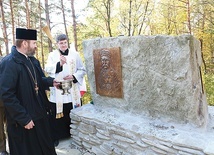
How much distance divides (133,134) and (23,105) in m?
1.38

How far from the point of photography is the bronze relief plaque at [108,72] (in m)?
3.06

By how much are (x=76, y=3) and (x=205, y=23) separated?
24.3ft

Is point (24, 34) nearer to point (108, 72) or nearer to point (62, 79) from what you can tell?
point (62, 79)

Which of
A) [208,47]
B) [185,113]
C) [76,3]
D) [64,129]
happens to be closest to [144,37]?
[185,113]

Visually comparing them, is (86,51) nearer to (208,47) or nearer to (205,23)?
(205,23)

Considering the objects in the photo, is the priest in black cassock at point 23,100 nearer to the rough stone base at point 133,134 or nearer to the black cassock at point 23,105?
the black cassock at point 23,105

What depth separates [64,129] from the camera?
391cm

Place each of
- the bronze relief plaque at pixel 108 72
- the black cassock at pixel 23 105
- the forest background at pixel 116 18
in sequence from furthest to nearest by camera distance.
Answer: the forest background at pixel 116 18 < the bronze relief plaque at pixel 108 72 < the black cassock at pixel 23 105

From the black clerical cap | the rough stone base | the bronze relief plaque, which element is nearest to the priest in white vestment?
the rough stone base

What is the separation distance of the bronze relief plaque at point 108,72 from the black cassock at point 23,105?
3.10 ft

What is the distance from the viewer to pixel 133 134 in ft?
8.81

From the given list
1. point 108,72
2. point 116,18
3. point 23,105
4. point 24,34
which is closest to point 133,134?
point 108,72

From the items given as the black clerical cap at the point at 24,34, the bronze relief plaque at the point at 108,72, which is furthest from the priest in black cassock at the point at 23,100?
the bronze relief plaque at the point at 108,72

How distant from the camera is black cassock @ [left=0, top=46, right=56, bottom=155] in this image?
2.38 metres
